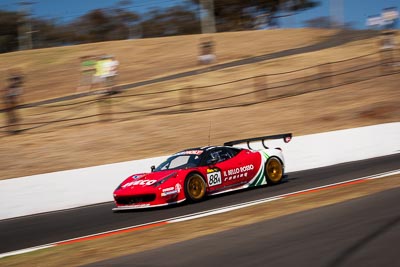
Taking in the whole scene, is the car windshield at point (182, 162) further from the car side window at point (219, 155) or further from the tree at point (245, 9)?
the tree at point (245, 9)

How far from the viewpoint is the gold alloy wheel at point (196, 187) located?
11.8 m

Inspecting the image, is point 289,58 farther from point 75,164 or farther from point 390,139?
point 75,164

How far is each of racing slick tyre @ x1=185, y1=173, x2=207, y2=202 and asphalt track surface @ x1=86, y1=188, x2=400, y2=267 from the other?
3669mm

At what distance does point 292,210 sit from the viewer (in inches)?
363

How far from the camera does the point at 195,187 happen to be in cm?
1195

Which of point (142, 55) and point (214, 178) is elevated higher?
point (142, 55)

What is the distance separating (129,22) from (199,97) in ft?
203

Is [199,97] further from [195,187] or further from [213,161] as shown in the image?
[195,187]

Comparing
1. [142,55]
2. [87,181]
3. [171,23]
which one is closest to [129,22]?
[171,23]

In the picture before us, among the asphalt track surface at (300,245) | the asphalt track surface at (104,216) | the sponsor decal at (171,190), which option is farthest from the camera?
the sponsor decal at (171,190)

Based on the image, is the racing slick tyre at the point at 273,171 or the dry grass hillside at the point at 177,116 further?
the dry grass hillside at the point at 177,116

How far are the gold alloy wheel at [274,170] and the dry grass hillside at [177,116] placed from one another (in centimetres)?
650

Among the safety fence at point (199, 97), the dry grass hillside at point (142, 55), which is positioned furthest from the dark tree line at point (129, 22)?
the safety fence at point (199, 97)

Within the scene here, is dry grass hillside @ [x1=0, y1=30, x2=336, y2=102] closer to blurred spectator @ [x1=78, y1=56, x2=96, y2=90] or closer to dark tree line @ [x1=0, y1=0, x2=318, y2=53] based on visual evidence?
blurred spectator @ [x1=78, y1=56, x2=96, y2=90]
